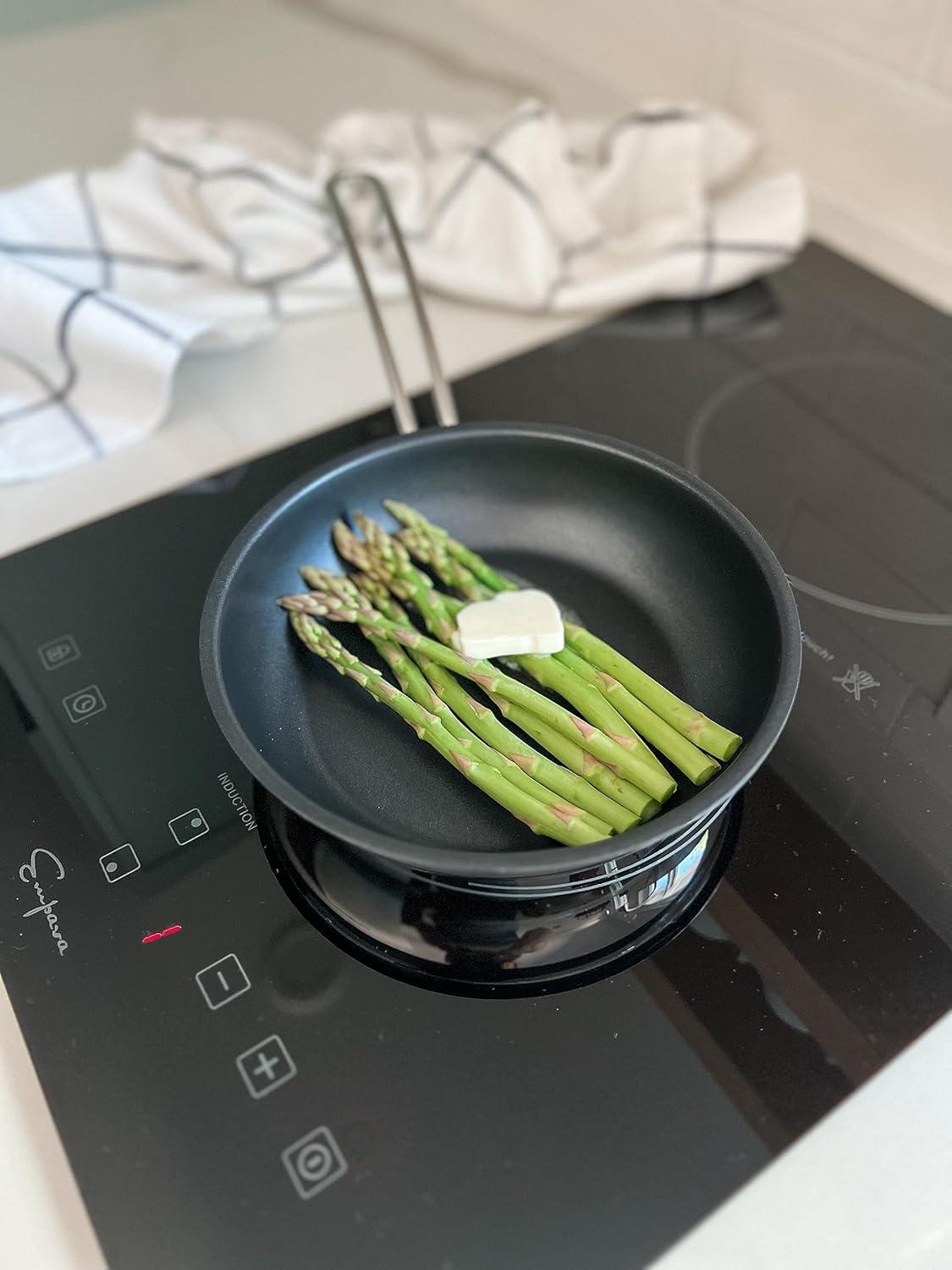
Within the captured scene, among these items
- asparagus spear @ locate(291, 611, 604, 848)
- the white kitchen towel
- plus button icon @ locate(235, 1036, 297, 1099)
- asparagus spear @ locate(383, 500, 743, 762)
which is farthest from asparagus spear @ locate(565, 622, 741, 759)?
the white kitchen towel

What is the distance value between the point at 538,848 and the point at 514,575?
11.5 inches

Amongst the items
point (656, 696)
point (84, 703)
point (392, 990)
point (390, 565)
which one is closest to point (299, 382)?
point (390, 565)

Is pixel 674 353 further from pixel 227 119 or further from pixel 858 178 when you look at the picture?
pixel 227 119

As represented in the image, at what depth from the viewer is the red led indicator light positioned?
655 millimetres

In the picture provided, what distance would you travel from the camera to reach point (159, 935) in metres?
0.66

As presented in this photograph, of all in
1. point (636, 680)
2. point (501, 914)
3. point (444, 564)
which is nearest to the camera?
point (501, 914)

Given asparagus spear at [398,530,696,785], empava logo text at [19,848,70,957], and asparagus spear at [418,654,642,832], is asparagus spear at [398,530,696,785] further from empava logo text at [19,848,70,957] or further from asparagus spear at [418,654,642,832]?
empava logo text at [19,848,70,957]

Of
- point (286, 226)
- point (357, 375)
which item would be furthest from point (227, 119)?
point (357, 375)

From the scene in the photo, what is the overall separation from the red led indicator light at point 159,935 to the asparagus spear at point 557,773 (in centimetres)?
25

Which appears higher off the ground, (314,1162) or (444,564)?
(444,564)

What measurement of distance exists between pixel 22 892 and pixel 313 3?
162 centimetres

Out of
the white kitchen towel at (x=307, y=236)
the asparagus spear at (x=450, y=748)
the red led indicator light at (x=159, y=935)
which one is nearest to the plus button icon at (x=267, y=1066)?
the red led indicator light at (x=159, y=935)

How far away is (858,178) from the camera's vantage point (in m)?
1.29

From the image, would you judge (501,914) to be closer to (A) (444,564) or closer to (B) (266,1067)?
(B) (266,1067)
